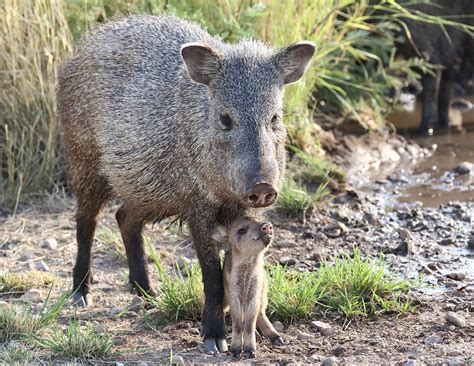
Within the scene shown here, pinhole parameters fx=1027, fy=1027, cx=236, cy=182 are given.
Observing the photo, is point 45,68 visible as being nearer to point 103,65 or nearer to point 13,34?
point 13,34

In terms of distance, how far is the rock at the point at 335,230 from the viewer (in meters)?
6.64

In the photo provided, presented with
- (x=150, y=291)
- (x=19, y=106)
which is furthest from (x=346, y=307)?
(x=19, y=106)

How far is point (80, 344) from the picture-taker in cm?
456

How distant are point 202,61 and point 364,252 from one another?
6.43ft

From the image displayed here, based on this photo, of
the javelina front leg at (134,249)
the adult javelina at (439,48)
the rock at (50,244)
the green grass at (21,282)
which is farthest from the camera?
the adult javelina at (439,48)

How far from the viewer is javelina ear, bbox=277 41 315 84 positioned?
16.4 feet

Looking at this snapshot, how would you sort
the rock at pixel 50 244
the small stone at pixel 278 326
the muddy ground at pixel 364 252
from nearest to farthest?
1. the muddy ground at pixel 364 252
2. the small stone at pixel 278 326
3. the rock at pixel 50 244

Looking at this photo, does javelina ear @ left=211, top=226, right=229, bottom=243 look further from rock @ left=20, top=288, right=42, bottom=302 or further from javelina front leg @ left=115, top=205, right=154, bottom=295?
rock @ left=20, top=288, right=42, bottom=302

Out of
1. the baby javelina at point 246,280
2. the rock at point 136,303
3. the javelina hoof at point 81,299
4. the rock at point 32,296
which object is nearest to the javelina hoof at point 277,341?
the baby javelina at point 246,280

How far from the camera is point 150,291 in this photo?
573 centimetres

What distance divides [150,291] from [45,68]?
2.44 m

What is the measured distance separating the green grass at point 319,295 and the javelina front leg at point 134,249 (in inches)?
18.5

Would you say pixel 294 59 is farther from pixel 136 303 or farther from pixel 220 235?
pixel 136 303

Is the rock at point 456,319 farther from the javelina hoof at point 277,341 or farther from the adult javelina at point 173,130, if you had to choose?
the adult javelina at point 173,130
